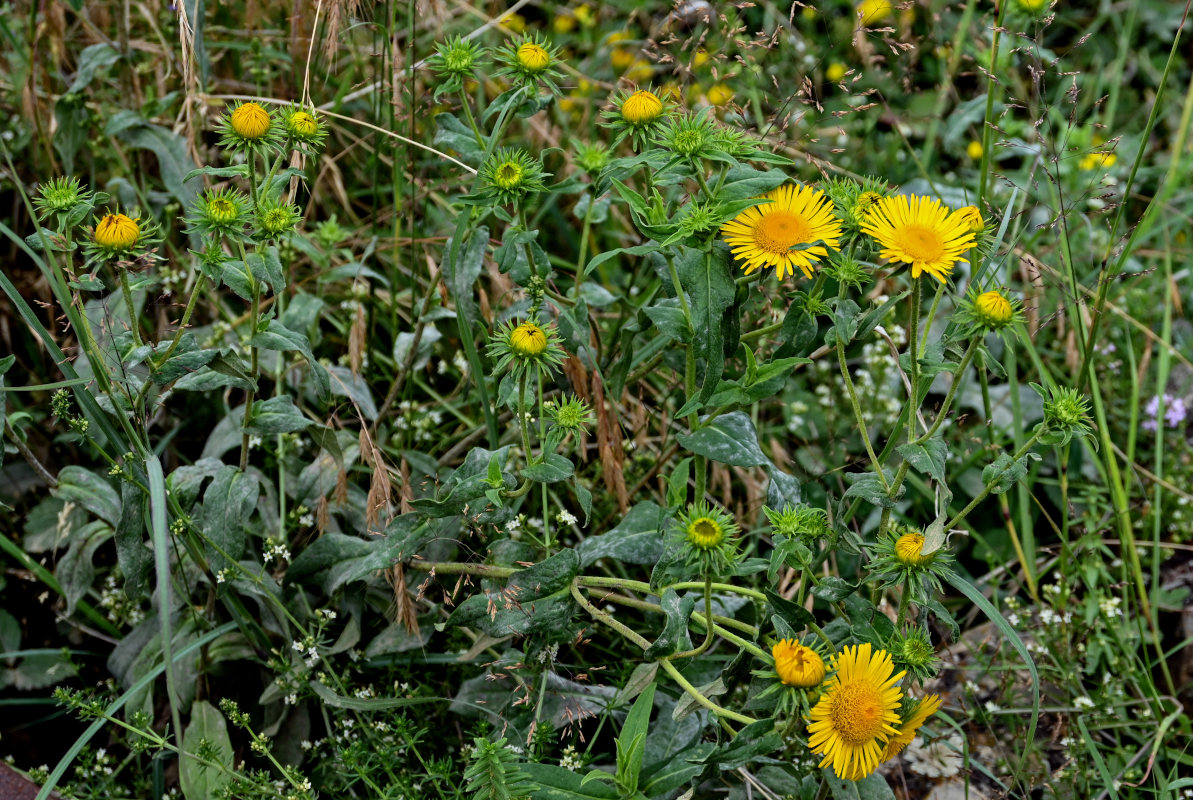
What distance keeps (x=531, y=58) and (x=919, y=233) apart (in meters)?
0.66

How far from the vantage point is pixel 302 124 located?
1570mm

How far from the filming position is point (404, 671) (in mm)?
1910

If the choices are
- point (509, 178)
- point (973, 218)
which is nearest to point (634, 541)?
point (509, 178)

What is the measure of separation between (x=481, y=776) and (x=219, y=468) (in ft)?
2.55

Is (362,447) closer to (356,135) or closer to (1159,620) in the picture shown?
(356,135)

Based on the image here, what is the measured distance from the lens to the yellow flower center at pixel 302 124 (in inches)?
61.6

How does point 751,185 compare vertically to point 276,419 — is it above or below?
above

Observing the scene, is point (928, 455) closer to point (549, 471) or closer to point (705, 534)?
point (705, 534)

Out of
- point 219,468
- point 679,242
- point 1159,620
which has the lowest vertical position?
point 1159,620

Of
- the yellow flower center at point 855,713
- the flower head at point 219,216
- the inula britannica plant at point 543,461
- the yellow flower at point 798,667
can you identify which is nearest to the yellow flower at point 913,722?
the inula britannica plant at point 543,461

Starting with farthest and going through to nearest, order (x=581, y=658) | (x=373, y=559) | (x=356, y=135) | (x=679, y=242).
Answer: (x=356, y=135), (x=581, y=658), (x=373, y=559), (x=679, y=242)

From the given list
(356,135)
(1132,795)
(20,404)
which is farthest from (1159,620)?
(20,404)

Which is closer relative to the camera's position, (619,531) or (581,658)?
(619,531)

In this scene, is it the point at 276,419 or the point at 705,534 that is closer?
the point at 705,534
